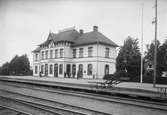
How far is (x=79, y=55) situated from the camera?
36.0 m

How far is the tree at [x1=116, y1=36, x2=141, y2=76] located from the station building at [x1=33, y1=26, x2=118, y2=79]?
597 inches

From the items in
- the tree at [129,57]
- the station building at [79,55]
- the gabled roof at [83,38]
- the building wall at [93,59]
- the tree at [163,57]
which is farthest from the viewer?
the tree at [129,57]

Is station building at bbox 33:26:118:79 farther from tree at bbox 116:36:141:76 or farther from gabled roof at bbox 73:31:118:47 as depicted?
tree at bbox 116:36:141:76

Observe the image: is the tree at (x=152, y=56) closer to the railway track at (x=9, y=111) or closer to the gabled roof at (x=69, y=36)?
the gabled roof at (x=69, y=36)

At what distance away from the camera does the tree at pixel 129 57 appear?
4888 centimetres

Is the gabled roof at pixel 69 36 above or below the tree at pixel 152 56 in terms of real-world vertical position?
above

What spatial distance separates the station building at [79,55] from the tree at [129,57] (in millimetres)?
15171

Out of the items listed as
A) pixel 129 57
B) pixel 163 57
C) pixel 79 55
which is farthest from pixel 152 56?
pixel 79 55

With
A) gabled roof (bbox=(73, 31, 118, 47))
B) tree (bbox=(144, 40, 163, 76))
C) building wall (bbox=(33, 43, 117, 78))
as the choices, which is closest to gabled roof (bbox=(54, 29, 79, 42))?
building wall (bbox=(33, 43, 117, 78))

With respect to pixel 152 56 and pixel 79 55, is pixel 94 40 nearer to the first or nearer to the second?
pixel 79 55

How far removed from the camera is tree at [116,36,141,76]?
4888 centimetres

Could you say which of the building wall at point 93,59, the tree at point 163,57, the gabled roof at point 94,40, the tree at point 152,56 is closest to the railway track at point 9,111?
the building wall at point 93,59

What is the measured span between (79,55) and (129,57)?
23.4m

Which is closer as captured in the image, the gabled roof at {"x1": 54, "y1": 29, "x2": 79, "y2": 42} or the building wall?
the building wall
